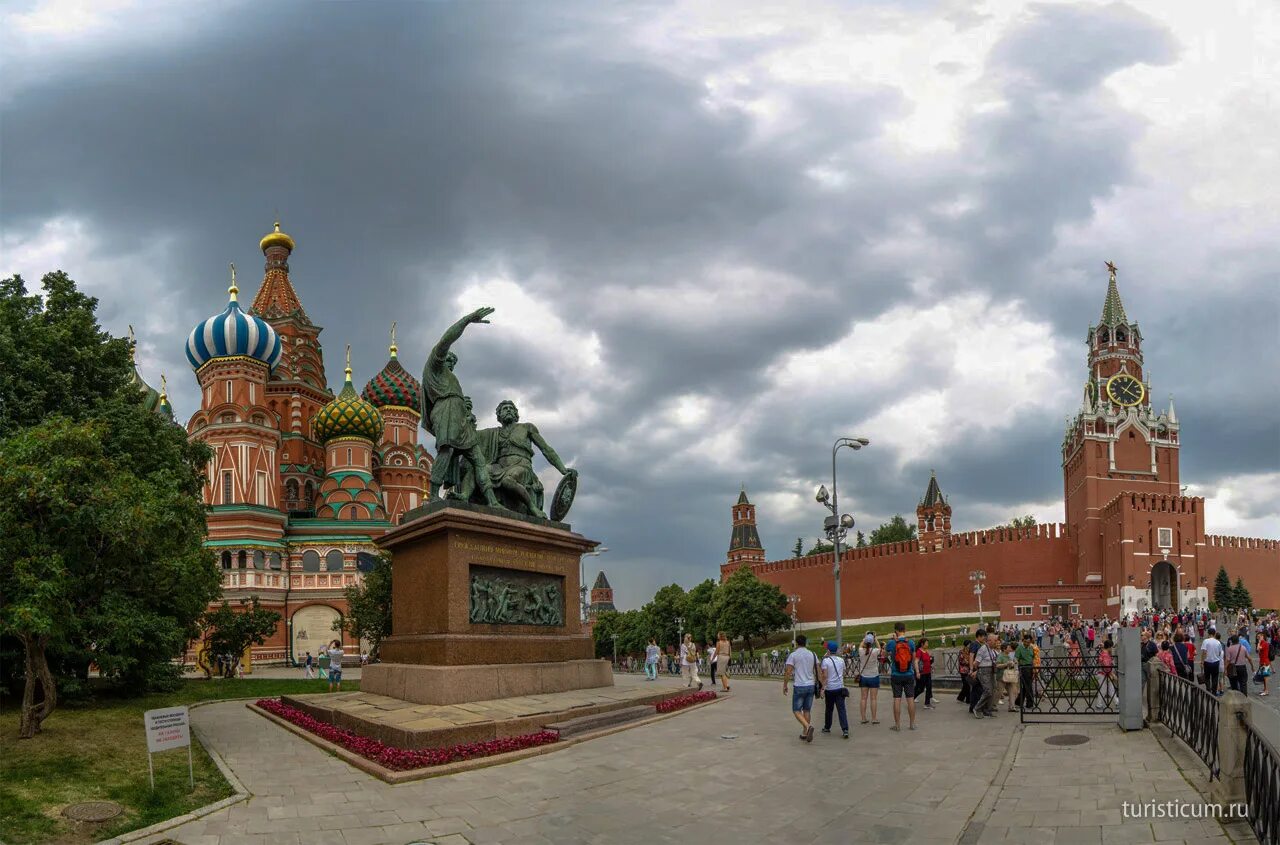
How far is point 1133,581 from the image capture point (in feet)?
200

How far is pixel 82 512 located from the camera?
12398 mm

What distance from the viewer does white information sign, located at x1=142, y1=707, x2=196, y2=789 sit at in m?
9.99

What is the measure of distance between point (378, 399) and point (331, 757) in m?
53.8

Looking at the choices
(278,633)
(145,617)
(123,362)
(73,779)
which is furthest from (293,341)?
(73,779)

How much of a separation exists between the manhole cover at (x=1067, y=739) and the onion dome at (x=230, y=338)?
5155 centimetres

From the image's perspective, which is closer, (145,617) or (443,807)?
(443,807)

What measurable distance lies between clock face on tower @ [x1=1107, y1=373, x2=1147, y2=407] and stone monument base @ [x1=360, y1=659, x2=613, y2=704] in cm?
7157

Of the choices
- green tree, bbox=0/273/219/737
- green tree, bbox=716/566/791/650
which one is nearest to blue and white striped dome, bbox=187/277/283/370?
green tree, bbox=0/273/219/737

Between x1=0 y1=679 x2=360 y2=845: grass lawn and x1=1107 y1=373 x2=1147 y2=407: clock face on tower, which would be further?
x1=1107 y1=373 x2=1147 y2=407: clock face on tower

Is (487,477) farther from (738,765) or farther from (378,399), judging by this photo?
(378,399)

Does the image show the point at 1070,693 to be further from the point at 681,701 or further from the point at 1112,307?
the point at 1112,307

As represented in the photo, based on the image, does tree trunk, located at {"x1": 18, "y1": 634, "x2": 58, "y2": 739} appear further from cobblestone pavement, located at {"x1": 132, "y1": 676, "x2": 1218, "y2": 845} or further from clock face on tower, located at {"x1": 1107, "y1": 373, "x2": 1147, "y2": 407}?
clock face on tower, located at {"x1": 1107, "y1": 373, "x2": 1147, "y2": 407}

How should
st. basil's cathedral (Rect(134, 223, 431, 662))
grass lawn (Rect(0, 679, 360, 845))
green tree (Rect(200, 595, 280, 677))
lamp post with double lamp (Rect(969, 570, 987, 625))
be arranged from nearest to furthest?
grass lawn (Rect(0, 679, 360, 845))
green tree (Rect(200, 595, 280, 677))
st. basil's cathedral (Rect(134, 223, 431, 662))
lamp post with double lamp (Rect(969, 570, 987, 625))
